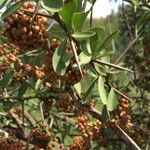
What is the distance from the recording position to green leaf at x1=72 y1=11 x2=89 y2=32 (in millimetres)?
1130

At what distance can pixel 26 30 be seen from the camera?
1245 mm

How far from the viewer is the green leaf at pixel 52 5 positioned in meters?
1.06

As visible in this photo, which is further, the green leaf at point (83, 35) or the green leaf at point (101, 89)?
the green leaf at point (101, 89)

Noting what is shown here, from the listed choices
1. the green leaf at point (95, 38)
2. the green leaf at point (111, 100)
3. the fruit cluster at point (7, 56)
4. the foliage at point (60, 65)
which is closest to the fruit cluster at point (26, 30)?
the foliage at point (60, 65)

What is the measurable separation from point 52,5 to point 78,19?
10 centimetres

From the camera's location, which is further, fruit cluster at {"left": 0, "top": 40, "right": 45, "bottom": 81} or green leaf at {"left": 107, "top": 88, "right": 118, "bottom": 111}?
fruit cluster at {"left": 0, "top": 40, "right": 45, "bottom": 81}

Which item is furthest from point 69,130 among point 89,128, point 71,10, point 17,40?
point 71,10

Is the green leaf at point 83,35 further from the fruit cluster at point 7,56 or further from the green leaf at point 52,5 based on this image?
the fruit cluster at point 7,56

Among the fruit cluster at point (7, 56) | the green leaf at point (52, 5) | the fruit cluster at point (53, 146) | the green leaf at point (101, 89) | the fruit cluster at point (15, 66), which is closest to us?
the green leaf at point (52, 5)

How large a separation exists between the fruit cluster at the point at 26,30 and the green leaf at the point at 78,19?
0.12 meters

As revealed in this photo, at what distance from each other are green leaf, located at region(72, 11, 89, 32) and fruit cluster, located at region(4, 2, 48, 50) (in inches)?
4.7

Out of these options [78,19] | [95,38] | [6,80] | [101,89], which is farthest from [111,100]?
[6,80]

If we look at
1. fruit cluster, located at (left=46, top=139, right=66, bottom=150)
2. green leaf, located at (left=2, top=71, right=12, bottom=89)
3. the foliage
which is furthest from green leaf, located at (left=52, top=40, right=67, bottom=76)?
fruit cluster, located at (left=46, top=139, right=66, bottom=150)

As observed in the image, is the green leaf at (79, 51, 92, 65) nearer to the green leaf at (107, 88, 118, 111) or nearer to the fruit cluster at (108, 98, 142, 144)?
the green leaf at (107, 88, 118, 111)
